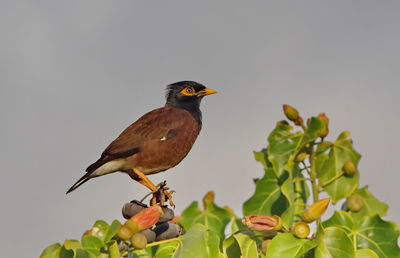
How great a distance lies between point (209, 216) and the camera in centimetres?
611

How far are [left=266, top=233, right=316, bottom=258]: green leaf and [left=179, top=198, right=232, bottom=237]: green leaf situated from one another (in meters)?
2.50

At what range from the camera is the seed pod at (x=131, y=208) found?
3.73m

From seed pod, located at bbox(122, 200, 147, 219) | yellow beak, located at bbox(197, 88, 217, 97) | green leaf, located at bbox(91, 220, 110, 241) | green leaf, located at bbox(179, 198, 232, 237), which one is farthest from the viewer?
green leaf, located at bbox(179, 198, 232, 237)

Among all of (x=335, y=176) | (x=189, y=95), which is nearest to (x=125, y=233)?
(x=189, y=95)

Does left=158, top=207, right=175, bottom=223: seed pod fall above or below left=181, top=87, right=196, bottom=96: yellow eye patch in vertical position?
below

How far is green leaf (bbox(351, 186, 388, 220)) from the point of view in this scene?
602 cm

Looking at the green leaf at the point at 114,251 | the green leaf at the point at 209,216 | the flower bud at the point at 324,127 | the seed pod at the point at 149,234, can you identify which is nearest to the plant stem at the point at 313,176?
the flower bud at the point at 324,127

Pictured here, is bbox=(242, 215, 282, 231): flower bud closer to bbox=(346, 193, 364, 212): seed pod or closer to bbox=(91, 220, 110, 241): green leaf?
bbox=(91, 220, 110, 241): green leaf

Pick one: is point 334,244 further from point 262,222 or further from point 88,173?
point 88,173

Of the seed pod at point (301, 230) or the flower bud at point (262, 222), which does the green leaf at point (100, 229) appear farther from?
the seed pod at point (301, 230)

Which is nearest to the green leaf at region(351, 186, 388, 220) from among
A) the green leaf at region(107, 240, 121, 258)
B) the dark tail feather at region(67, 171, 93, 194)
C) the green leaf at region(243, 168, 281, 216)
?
the green leaf at region(243, 168, 281, 216)

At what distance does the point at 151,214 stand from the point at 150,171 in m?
1.43

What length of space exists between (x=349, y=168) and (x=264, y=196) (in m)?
0.84

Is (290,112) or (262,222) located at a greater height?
(290,112)
